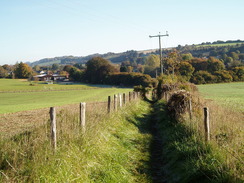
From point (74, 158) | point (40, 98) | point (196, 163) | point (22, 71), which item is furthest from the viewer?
point (22, 71)

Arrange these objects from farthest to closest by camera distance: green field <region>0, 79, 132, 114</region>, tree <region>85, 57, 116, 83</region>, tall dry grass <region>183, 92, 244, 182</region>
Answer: tree <region>85, 57, 116, 83</region> → green field <region>0, 79, 132, 114</region> → tall dry grass <region>183, 92, 244, 182</region>

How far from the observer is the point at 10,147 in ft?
20.7

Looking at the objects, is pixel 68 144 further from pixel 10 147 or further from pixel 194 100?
pixel 194 100

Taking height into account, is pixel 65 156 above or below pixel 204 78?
below

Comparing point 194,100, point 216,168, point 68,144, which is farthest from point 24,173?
point 194,100

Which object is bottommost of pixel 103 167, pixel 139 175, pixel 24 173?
pixel 139 175

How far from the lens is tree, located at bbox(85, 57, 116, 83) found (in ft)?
372

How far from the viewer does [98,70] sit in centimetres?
11638

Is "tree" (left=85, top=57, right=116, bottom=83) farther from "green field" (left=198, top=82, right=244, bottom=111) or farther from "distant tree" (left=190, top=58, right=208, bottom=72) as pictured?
"green field" (left=198, top=82, right=244, bottom=111)

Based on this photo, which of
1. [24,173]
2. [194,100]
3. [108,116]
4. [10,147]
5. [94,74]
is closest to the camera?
[24,173]

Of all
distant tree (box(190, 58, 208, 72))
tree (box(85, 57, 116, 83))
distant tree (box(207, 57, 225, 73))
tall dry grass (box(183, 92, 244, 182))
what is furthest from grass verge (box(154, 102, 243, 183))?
tree (box(85, 57, 116, 83))

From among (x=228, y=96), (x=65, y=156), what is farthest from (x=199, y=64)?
(x=65, y=156)

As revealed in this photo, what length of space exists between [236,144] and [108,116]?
6276 mm

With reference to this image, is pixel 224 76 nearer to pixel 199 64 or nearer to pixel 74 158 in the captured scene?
pixel 199 64
